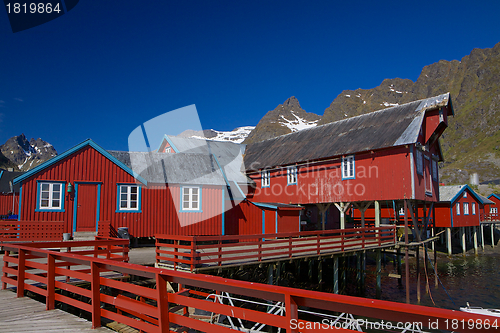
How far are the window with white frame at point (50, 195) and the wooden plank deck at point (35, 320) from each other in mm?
11199

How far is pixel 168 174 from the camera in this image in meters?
20.0

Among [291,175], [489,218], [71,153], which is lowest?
[489,218]

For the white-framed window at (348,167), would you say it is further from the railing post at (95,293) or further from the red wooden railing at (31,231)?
the railing post at (95,293)

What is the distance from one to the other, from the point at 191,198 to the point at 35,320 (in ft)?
47.0

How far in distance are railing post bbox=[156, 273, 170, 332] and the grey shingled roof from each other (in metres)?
17.5

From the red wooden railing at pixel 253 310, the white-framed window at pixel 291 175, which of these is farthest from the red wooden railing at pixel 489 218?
the red wooden railing at pixel 253 310

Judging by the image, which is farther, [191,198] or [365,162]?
[365,162]

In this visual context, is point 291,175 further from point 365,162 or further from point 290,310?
point 290,310

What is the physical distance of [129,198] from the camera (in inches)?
731

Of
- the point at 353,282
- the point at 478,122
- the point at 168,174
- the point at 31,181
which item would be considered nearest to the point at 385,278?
the point at 353,282

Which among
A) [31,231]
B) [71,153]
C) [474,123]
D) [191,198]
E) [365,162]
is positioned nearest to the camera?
[31,231]

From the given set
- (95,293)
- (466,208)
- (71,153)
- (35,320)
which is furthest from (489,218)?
(35,320)

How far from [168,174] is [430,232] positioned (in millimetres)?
26964

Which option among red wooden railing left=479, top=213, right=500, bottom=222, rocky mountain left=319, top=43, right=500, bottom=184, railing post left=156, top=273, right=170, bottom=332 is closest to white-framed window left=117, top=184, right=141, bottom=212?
railing post left=156, top=273, right=170, bottom=332
